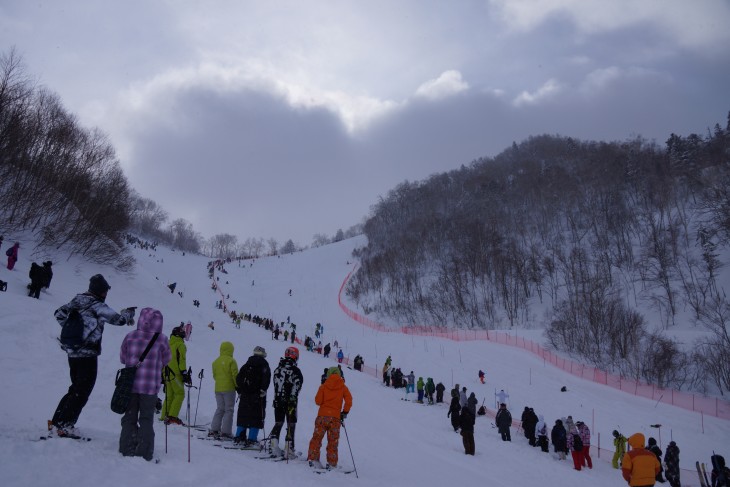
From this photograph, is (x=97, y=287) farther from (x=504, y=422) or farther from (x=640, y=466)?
(x=504, y=422)

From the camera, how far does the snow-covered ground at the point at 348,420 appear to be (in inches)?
161

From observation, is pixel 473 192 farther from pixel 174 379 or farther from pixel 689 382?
pixel 174 379

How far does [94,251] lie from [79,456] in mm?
26546

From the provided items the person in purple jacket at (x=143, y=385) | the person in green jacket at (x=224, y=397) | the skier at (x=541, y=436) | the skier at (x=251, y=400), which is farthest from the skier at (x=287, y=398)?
the skier at (x=541, y=436)

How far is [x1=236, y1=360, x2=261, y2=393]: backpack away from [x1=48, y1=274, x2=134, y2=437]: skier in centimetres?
230

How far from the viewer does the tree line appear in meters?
33.3

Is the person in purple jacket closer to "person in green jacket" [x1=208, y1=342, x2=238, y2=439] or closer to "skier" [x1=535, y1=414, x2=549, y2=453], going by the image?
"person in green jacket" [x1=208, y1=342, x2=238, y2=439]

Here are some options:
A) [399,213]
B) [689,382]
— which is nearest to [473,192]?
[399,213]

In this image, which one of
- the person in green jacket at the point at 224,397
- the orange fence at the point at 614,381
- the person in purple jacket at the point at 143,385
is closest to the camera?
the person in purple jacket at the point at 143,385

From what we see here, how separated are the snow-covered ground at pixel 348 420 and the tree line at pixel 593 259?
8.17 meters

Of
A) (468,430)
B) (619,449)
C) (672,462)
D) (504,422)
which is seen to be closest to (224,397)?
(468,430)

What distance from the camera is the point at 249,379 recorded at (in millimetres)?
6461

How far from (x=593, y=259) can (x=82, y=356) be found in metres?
62.4

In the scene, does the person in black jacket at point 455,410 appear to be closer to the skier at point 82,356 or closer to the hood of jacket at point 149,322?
the hood of jacket at point 149,322
